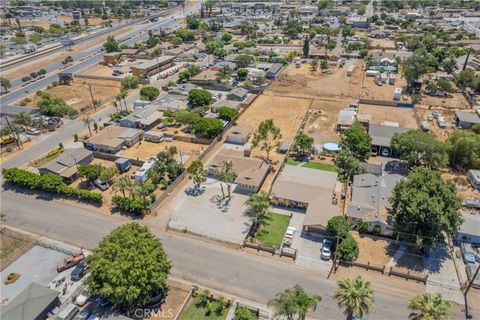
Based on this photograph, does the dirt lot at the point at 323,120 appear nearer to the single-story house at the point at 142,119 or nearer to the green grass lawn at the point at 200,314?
the single-story house at the point at 142,119

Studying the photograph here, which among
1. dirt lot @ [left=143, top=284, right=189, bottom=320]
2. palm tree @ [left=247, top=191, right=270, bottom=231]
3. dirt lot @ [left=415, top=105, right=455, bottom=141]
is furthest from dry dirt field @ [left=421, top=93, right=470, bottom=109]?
dirt lot @ [left=143, top=284, right=189, bottom=320]

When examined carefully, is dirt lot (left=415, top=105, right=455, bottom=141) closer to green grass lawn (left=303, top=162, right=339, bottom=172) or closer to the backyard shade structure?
green grass lawn (left=303, top=162, right=339, bottom=172)

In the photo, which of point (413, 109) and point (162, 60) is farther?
point (162, 60)

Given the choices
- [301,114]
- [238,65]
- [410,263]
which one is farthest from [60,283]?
[238,65]

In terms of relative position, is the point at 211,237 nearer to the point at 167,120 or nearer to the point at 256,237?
the point at 256,237

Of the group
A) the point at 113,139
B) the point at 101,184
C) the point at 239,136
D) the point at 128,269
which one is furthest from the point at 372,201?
the point at 113,139

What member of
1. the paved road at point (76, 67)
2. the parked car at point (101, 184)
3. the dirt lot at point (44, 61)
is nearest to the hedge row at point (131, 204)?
the parked car at point (101, 184)
